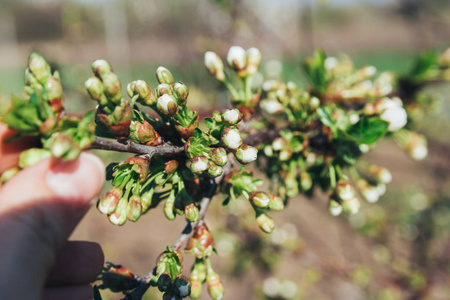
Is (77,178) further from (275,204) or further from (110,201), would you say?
(275,204)

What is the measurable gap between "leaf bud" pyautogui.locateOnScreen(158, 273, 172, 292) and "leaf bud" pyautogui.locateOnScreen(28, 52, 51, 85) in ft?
1.77

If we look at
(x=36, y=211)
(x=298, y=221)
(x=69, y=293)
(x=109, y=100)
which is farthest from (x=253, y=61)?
(x=298, y=221)

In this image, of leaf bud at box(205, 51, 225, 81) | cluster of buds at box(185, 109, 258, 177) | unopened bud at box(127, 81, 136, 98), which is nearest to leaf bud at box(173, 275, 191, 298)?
cluster of buds at box(185, 109, 258, 177)

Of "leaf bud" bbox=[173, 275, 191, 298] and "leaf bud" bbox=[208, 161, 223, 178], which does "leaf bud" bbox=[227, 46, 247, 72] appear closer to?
"leaf bud" bbox=[208, 161, 223, 178]

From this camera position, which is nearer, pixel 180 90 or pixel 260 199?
pixel 180 90

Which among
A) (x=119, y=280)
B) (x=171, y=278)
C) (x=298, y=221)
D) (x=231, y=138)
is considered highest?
(x=231, y=138)

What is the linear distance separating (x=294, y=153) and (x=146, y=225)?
4934 mm

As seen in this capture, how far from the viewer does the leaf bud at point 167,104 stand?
835 mm

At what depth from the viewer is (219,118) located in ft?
2.92

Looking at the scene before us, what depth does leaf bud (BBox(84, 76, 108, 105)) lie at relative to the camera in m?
0.71

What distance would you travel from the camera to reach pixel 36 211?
686mm

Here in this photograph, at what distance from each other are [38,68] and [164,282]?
582 mm

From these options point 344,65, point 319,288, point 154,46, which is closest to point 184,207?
point 344,65

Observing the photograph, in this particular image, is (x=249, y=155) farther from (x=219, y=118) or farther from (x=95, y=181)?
(x=95, y=181)
